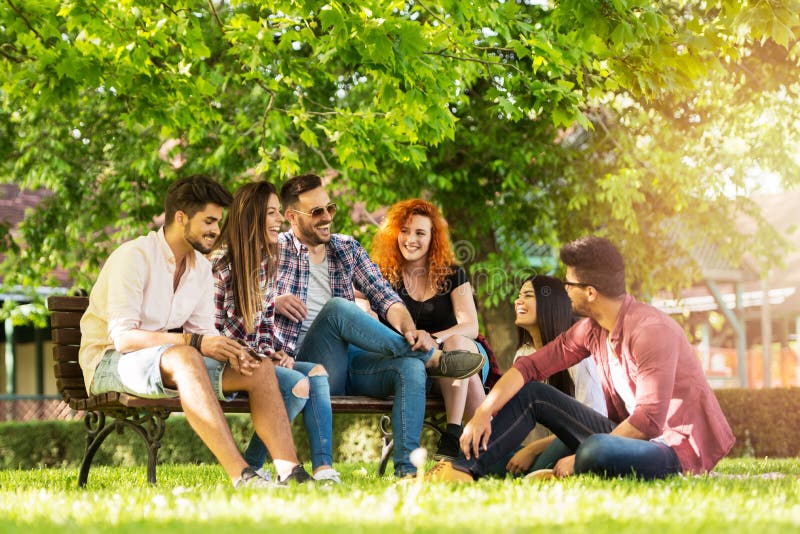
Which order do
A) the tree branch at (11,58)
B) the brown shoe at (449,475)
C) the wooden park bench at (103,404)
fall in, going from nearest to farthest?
the brown shoe at (449,475)
the wooden park bench at (103,404)
the tree branch at (11,58)

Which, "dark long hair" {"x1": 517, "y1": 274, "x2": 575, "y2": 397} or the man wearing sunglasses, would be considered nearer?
the man wearing sunglasses

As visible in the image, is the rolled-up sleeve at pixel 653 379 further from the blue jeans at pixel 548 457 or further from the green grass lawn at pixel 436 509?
the blue jeans at pixel 548 457

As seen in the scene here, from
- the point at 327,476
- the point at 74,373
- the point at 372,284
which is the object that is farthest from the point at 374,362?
the point at 74,373

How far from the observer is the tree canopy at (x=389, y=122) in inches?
341

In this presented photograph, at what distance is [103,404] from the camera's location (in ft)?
18.8

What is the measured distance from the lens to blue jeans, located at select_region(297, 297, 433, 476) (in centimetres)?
598

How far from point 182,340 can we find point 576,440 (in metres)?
2.06

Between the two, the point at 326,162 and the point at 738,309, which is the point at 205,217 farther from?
the point at 738,309

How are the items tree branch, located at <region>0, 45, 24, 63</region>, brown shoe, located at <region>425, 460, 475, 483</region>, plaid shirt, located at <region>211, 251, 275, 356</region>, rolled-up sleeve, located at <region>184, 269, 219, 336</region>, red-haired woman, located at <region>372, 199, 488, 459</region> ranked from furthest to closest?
tree branch, located at <region>0, 45, 24, 63</region> < red-haired woman, located at <region>372, 199, 488, 459</region> < plaid shirt, located at <region>211, 251, 275, 356</region> < rolled-up sleeve, located at <region>184, 269, 219, 336</region> < brown shoe, located at <region>425, 460, 475, 483</region>

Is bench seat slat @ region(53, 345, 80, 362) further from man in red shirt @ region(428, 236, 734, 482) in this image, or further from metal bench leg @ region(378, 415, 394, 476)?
man in red shirt @ region(428, 236, 734, 482)

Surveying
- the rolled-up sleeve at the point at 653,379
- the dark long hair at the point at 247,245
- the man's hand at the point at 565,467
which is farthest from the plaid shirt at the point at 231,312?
the rolled-up sleeve at the point at 653,379

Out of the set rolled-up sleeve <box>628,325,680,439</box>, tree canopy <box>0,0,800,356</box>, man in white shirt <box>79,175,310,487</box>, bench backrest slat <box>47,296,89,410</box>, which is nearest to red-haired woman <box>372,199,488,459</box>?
tree canopy <box>0,0,800,356</box>

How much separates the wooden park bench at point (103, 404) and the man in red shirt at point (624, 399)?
1.14m

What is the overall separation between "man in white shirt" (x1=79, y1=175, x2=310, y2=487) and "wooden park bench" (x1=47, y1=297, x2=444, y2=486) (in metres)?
0.21
